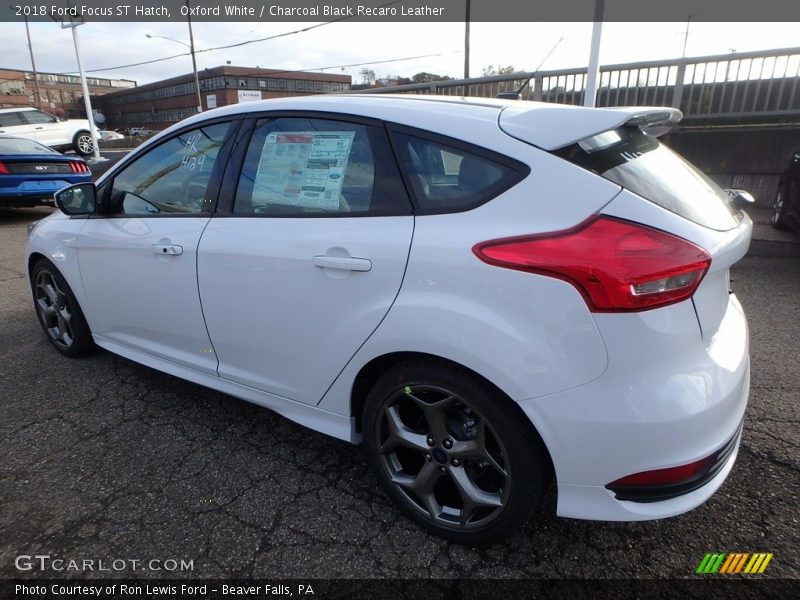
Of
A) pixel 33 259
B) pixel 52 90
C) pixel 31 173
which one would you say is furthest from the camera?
pixel 52 90

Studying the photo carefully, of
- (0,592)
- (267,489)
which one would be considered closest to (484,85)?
(267,489)

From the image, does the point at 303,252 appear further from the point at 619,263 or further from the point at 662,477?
the point at 662,477

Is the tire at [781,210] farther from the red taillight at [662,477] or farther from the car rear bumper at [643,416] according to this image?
the red taillight at [662,477]

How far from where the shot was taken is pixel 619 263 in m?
1.50

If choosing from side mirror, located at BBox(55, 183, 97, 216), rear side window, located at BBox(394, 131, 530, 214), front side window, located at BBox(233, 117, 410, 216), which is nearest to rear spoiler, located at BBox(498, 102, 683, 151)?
rear side window, located at BBox(394, 131, 530, 214)

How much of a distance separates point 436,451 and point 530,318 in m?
0.66

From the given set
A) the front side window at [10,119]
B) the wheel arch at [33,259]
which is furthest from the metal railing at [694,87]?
the front side window at [10,119]

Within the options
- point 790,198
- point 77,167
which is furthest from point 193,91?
point 790,198

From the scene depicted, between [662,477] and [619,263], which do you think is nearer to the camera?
[619,263]

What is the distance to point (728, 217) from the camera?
6.16 ft

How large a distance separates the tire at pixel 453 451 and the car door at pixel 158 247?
1066mm

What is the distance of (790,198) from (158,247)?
6366 mm

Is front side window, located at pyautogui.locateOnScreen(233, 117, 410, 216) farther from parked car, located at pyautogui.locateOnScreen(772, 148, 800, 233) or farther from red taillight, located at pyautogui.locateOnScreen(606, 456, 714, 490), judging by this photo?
parked car, located at pyautogui.locateOnScreen(772, 148, 800, 233)

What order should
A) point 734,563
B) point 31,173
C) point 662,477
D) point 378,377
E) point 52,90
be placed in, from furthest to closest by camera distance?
point 52,90 < point 31,173 < point 378,377 < point 734,563 < point 662,477
